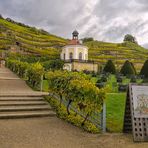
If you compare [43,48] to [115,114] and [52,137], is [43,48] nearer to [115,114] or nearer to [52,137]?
[115,114]

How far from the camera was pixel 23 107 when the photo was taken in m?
13.9

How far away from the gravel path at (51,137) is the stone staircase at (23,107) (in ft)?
2.15

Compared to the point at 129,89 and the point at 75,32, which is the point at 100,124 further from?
the point at 75,32

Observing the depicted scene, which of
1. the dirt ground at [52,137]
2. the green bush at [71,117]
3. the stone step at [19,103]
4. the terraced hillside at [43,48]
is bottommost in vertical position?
the dirt ground at [52,137]

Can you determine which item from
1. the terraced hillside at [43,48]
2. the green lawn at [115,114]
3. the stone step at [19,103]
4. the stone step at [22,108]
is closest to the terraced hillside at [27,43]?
the terraced hillside at [43,48]

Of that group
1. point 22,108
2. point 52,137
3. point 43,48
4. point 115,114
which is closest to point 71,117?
point 22,108

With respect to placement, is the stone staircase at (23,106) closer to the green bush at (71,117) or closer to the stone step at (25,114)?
the stone step at (25,114)

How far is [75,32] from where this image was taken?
69.4 metres

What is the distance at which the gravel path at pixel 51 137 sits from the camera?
9461 mm

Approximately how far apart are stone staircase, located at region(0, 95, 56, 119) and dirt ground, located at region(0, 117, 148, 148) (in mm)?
693

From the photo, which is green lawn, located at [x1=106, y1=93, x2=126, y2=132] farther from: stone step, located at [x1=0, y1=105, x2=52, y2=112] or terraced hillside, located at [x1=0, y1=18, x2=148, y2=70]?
terraced hillside, located at [x1=0, y1=18, x2=148, y2=70]

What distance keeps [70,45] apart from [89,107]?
191 ft

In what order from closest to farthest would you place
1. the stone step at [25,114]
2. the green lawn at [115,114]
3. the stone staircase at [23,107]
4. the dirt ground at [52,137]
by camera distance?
the dirt ground at [52,137] → the green lawn at [115,114] → the stone step at [25,114] → the stone staircase at [23,107]

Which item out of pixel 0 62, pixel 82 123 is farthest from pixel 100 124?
pixel 0 62
